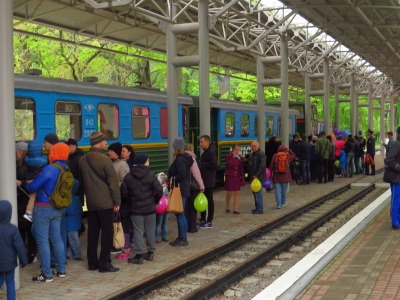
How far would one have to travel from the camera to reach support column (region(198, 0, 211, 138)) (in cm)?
1409

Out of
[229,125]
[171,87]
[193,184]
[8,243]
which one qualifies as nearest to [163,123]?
[171,87]

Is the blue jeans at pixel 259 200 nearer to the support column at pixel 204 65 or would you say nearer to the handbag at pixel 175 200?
the support column at pixel 204 65

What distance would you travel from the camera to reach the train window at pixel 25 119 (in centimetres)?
1162

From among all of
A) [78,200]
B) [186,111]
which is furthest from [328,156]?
[78,200]

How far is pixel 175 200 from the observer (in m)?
10.2

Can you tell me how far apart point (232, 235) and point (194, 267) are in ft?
8.48

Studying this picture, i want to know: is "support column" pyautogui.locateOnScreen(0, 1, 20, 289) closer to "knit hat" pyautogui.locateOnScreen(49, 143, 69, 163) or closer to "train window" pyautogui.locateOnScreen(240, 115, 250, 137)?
"knit hat" pyautogui.locateOnScreen(49, 143, 69, 163)

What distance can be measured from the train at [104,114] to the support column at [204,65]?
2084mm

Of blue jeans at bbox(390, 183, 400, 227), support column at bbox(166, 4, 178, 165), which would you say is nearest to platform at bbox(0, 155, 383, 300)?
support column at bbox(166, 4, 178, 165)

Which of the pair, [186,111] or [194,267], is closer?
[194,267]

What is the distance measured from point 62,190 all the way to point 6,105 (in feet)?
4.36

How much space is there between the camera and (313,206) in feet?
56.1

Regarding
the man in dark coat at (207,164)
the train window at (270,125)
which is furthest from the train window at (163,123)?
the train window at (270,125)

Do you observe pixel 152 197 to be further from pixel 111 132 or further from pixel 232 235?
pixel 111 132
